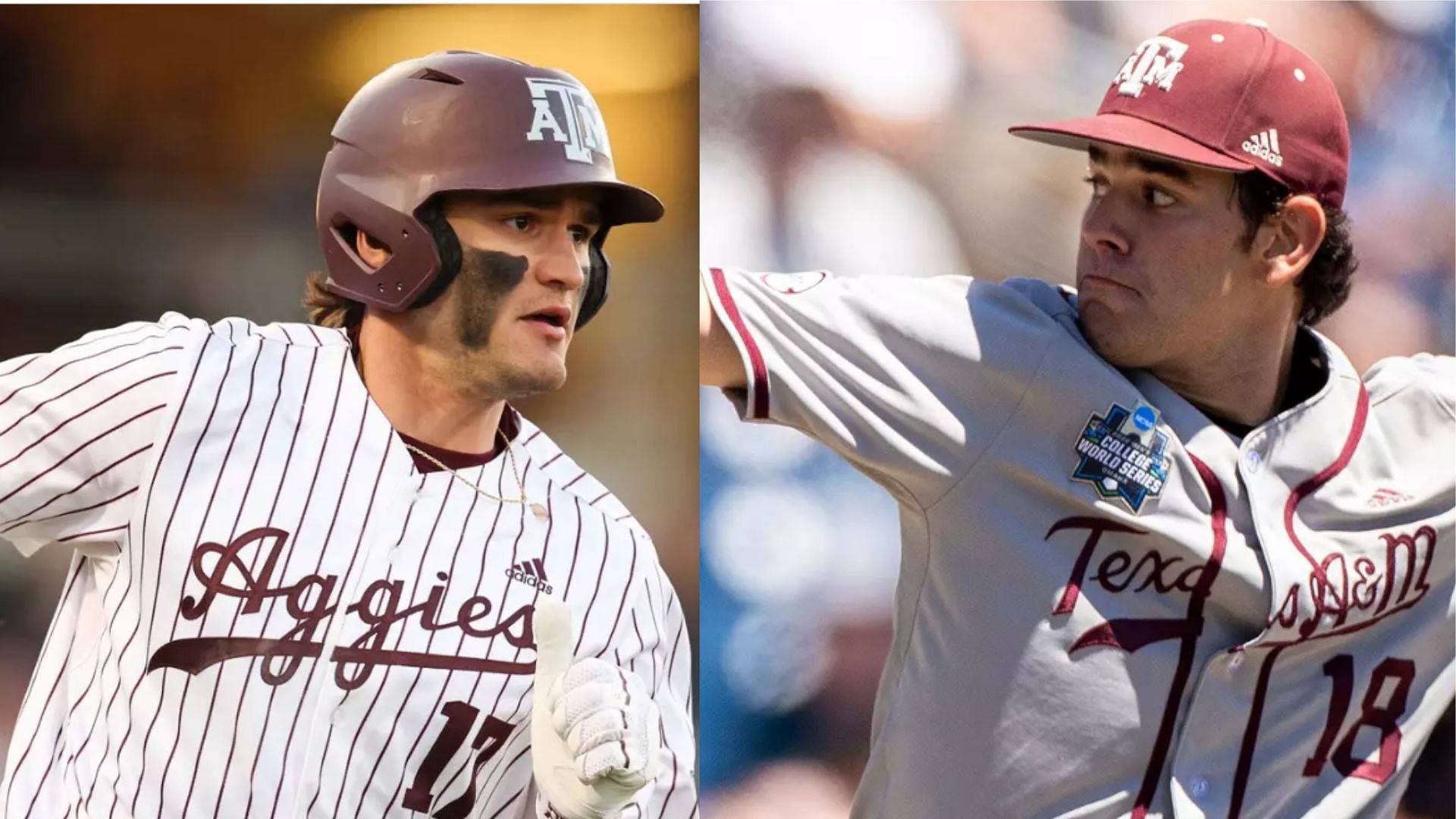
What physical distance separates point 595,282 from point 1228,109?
114cm

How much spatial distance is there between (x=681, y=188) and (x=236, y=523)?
1.16 m

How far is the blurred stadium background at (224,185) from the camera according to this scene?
3242mm

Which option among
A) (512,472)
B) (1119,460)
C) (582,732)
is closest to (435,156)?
(512,472)

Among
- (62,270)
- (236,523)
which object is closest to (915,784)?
(236,523)

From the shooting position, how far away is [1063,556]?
9.95 ft

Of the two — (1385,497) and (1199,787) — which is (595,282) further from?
(1385,497)

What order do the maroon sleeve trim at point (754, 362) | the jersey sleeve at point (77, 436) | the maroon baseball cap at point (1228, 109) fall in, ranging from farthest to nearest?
the maroon baseball cap at point (1228, 109) < the maroon sleeve trim at point (754, 362) < the jersey sleeve at point (77, 436)

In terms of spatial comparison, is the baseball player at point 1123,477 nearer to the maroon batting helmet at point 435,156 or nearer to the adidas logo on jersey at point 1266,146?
the adidas logo on jersey at point 1266,146

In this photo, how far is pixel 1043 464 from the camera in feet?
9.84

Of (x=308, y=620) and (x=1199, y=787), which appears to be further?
(x=1199, y=787)

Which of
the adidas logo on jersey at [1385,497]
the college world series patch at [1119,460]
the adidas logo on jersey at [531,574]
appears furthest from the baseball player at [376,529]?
the adidas logo on jersey at [1385,497]

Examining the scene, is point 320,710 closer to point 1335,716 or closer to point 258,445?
point 258,445

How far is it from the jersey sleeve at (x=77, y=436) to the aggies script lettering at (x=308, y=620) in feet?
0.57

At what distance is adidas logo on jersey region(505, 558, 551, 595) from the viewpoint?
9.52ft
